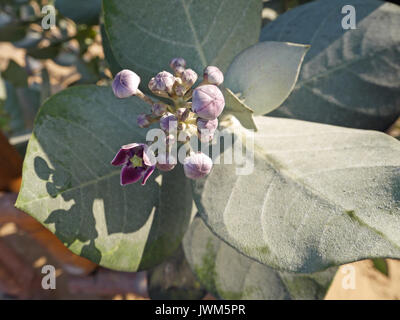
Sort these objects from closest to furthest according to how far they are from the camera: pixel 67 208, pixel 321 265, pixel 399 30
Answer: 1. pixel 321 265
2. pixel 67 208
3. pixel 399 30

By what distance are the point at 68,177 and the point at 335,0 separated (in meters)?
0.67

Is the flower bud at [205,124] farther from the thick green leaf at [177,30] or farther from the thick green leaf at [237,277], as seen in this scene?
the thick green leaf at [237,277]

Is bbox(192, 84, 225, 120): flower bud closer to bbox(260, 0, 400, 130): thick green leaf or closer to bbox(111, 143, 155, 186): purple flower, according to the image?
bbox(111, 143, 155, 186): purple flower

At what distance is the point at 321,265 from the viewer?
448 millimetres

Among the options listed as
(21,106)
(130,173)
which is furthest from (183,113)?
(21,106)

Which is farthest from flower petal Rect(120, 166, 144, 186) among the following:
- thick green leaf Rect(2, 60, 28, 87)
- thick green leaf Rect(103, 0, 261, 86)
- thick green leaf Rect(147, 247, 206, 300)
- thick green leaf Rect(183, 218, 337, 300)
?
thick green leaf Rect(2, 60, 28, 87)

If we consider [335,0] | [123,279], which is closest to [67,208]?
[335,0]

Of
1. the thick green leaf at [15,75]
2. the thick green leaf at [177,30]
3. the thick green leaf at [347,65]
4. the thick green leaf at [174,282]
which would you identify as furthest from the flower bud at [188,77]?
the thick green leaf at [15,75]

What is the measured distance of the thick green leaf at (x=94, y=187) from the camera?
558mm

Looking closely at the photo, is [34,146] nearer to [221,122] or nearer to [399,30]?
[221,122]

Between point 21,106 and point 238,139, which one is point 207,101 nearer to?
point 238,139

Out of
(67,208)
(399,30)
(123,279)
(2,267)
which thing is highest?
(399,30)

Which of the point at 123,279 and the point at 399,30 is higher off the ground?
the point at 399,30

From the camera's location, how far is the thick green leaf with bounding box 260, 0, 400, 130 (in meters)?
0.72
